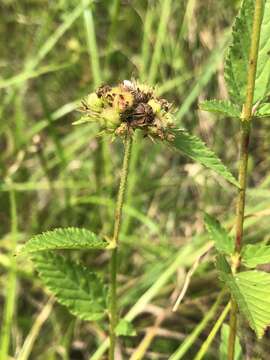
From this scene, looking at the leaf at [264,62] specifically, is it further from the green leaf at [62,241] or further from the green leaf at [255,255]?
the green leaf at [62,241]

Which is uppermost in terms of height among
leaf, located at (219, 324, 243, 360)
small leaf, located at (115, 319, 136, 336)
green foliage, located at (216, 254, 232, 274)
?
green foliage, located at (216, 254, 232, 274)

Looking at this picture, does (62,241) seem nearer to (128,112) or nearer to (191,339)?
(128,112)

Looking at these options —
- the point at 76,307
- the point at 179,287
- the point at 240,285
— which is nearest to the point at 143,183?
the point at 179,287

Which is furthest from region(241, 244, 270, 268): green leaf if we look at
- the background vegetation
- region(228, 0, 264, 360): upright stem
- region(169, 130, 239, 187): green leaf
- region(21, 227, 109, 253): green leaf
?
the background vegetation

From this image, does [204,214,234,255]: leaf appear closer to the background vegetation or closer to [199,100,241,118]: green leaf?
[199,100,241,118]: green leaf

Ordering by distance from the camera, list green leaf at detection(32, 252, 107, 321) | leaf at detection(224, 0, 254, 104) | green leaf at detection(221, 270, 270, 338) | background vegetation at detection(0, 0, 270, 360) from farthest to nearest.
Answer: background vegetation at detection(0, 0, 270, 360), green leaf at detection(32, 252, 107, 321), leaf at detection(224, 0, 254, 104), green leaf at detection(221, 270, 270, 338)

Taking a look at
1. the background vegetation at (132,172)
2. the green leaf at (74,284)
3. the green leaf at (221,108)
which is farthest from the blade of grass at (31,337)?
the green leaf at (221,108)

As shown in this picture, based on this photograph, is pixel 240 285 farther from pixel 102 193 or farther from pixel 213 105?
pixel 102 193
